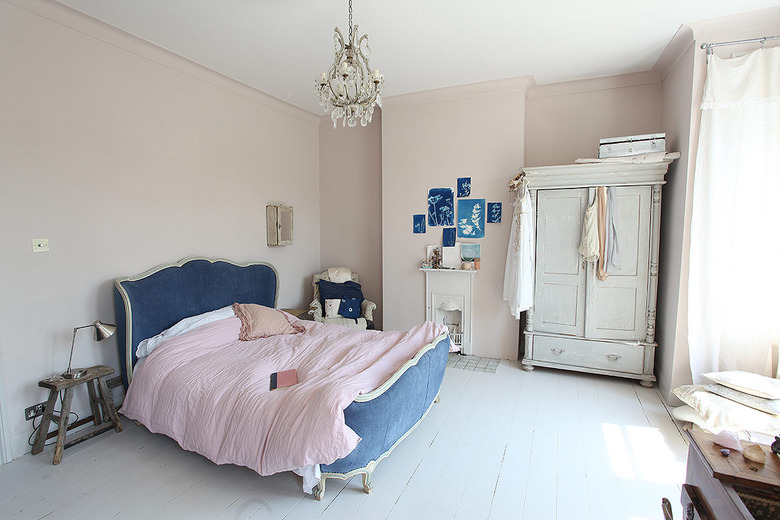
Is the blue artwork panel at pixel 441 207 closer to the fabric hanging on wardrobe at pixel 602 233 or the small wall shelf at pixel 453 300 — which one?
the small wall shelf at pixel 453 300

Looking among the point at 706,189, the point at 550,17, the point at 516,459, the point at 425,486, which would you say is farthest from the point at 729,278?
the point at 425,486

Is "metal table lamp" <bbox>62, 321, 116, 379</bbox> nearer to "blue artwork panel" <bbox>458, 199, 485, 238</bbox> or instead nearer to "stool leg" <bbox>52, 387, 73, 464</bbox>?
"stool leg" <bbox>52, 387, 73, 464</bbox>

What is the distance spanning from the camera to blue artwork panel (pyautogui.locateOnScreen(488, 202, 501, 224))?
4121 mm

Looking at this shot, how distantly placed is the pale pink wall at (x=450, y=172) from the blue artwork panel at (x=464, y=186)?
0.15ft

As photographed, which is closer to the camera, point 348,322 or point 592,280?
point 592,280

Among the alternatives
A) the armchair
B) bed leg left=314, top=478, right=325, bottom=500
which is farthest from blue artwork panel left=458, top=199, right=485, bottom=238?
bed leg left=314, top=478, right=325, bottom=500

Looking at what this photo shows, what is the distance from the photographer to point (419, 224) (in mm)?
4477

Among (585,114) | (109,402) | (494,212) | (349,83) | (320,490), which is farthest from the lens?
(494,212)

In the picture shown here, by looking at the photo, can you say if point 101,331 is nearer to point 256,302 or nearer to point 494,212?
point 256,302

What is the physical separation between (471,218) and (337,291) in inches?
71.2

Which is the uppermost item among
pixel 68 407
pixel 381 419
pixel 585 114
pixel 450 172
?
pixel 585 114

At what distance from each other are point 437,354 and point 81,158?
2.92 metres

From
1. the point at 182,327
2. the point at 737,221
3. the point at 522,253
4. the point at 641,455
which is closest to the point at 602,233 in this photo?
the point at 522,253

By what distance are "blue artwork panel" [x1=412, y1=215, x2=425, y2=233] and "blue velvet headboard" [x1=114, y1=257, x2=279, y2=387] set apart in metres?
1.71
